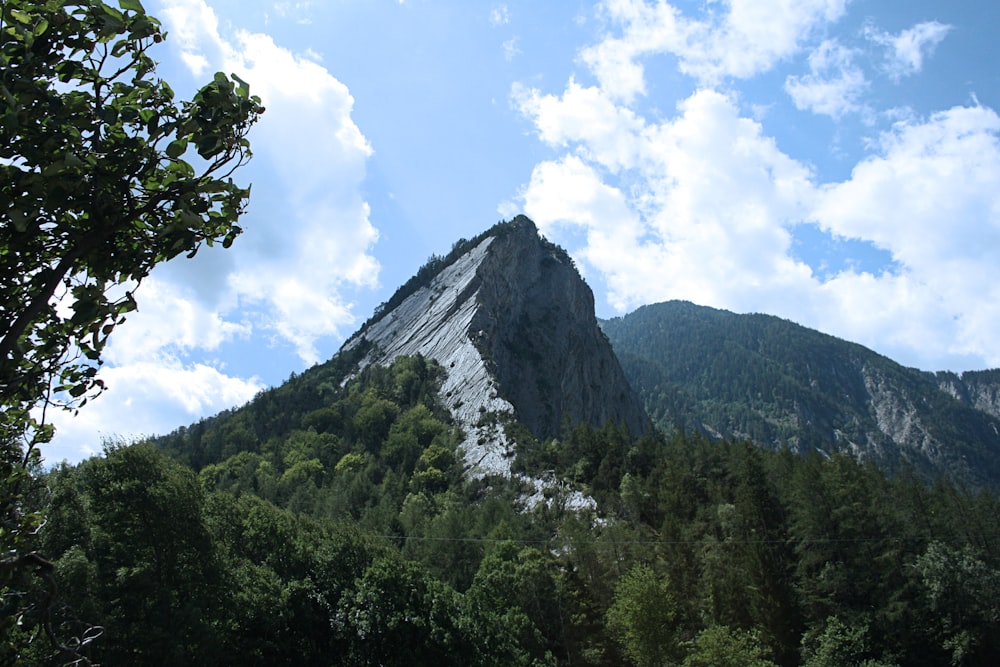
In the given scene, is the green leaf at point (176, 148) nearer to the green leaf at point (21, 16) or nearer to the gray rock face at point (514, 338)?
the green leaf at point (21, 16)

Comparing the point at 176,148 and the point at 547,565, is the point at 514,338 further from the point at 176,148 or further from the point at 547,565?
the point at 176,148

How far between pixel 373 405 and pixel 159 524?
262ft

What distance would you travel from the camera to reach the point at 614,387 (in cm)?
15275

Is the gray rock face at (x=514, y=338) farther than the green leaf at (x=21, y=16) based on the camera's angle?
Yes

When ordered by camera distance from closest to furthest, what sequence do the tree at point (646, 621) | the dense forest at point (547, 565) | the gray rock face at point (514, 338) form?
the dense forest at point (547, 565)
the tree at point (646, 621)
the gray rock face at point (514, 338)

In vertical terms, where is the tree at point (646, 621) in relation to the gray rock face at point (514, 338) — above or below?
below

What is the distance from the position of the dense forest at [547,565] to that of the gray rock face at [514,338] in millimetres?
33694

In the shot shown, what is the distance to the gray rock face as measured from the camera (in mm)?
112188

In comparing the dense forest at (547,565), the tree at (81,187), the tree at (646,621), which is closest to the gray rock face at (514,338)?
the dense forest at (547,565)

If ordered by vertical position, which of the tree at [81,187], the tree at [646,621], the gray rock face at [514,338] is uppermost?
the gray rock face at [514,338]

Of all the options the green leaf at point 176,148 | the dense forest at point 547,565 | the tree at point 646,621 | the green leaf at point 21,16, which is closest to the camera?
the green leaf at point 21,16

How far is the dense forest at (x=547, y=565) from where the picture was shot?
2462cm

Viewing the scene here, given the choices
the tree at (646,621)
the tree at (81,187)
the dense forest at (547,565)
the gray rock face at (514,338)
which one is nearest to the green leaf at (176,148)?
the tree at (81,187)

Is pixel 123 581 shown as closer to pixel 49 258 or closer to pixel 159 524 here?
pixel 159 524
